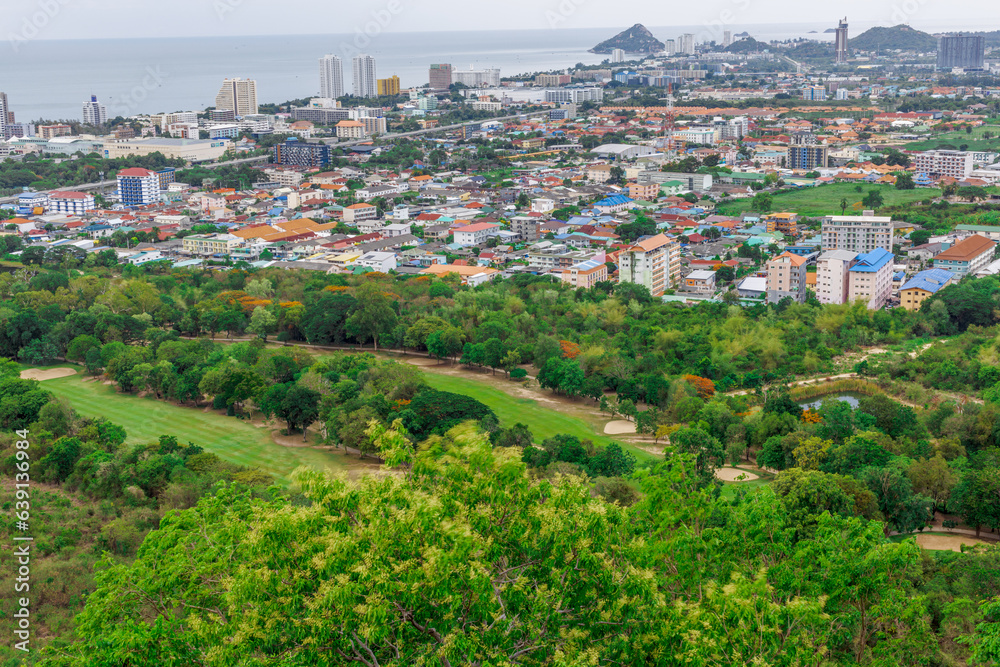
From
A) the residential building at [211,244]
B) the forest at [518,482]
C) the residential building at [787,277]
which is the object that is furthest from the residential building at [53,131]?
the residential building at [787,277]

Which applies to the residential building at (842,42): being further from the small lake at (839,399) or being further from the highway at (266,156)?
the small lake at (839,399)

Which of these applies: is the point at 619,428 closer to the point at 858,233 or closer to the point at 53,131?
the point at 858,233

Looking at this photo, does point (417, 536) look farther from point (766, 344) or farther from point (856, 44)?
point (856, 44)

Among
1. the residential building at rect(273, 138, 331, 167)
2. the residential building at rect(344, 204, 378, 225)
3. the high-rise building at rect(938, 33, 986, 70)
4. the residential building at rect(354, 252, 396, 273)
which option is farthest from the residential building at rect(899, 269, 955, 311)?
the high-rise building at rect(938, 33, 986, 70)

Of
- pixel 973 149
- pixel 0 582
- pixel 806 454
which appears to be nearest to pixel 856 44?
pixel 973 149

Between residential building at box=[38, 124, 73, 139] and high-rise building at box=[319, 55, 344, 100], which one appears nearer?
residential building at box=[38, 124, 73, 139]

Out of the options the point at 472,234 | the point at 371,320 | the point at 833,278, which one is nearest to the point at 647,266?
→ the point at 833,278

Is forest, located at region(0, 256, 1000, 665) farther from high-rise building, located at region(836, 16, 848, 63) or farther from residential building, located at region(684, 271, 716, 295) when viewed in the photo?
high-rise building, located at region(836, 16, 848, 63)

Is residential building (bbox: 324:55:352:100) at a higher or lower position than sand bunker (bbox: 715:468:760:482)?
higher
